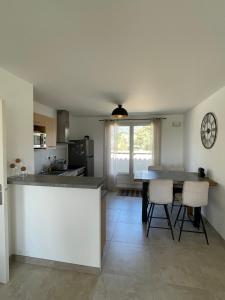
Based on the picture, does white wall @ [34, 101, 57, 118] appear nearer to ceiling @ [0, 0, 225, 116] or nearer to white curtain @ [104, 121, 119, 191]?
ceiling @ [0, 0, 225, 116]

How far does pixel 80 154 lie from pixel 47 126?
179cm

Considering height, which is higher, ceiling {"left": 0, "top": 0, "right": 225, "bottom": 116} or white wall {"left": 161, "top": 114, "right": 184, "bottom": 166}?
ceiling {"left": 0, "top": 0, "right": 225, "bottom": 116}

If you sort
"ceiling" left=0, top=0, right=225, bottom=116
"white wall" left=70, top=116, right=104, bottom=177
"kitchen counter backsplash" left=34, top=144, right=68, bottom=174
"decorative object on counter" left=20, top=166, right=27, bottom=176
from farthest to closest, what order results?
"white wall" left=70, top=116, right=104, bottom=177, "kitchen counter backsplash" left=34, top=144, right=68, bottom=174, "decorative object on counter" left=20, top=166, right=27, bottom=176, "ceiling" left=0, top=0, right=225, bottom=116

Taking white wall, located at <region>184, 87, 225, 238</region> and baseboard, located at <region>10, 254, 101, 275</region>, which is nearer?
baseboard, located at <region>10, 254, 101, 275</region>

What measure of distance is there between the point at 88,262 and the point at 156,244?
45.6 inches

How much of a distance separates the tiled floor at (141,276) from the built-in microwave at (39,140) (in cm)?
194

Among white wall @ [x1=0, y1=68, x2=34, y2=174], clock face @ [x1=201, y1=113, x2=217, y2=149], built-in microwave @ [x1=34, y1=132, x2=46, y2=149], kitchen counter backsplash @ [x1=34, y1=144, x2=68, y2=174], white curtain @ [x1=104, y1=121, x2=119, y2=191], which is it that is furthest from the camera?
white curtain @ [x1=104, y1=121, x2=119, y2=191]

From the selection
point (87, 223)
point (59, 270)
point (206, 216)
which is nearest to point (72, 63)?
point (87, 223)

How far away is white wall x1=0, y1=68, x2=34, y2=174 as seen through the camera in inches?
93.5

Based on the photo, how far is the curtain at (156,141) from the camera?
5.59 m

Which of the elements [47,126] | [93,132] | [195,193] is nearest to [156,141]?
[93,132]

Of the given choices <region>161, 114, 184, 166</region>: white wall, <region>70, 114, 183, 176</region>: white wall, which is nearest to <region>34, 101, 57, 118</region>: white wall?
<region>70, 114, 183, 176</region>: white wall

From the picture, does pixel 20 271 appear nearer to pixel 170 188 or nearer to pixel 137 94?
pixel 170 188

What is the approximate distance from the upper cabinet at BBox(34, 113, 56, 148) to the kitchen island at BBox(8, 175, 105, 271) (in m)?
1.53
